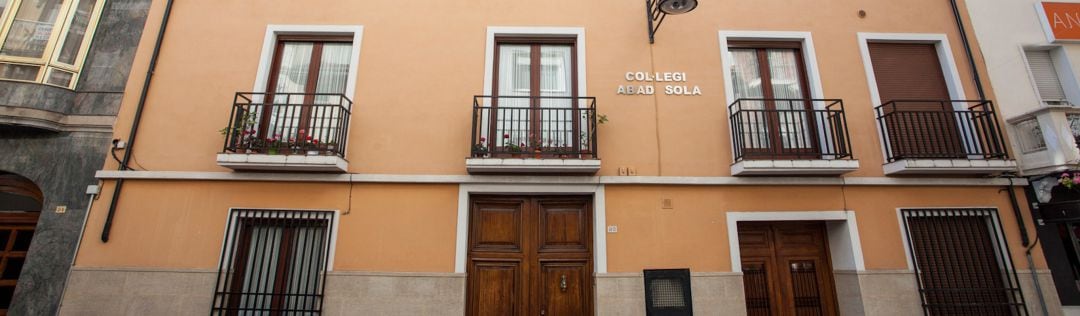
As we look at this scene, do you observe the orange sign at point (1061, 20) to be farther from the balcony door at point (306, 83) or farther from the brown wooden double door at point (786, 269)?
the balcony door at point (306, 83)

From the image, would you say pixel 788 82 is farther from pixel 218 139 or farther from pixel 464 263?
pixel 218 139

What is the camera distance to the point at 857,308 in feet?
18.4

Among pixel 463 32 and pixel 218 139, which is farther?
pixel 463 32

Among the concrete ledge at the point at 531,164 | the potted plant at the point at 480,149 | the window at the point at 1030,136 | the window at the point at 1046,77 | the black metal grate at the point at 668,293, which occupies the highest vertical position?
the window at the point at 1046,77

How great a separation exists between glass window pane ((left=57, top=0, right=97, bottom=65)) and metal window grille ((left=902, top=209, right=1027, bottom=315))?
450 inches

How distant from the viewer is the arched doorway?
5656mm

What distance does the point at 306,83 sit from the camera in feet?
21.1

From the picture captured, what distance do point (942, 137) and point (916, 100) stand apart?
0.84 meters

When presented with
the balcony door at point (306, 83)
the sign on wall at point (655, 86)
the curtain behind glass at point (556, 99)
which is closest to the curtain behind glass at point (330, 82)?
the balcony door at point (306, 83)

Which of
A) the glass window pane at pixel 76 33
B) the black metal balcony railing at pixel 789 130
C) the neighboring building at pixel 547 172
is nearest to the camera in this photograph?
the neighboring building at pixel 547 172

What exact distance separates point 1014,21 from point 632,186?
6.46 m

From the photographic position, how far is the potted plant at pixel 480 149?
5.66 meters

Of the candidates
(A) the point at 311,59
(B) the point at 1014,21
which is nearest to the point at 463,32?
(A) the point at 311,59

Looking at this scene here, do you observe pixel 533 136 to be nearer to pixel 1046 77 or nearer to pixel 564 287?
pixel 564 287
